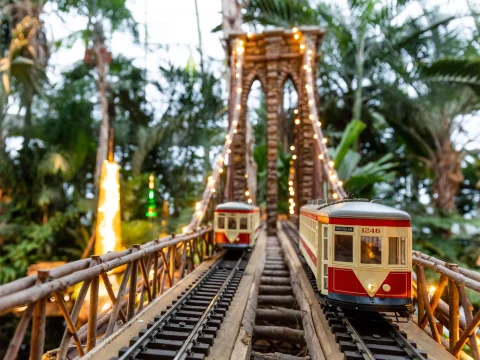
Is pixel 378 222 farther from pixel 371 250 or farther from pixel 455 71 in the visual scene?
pixel 455 71

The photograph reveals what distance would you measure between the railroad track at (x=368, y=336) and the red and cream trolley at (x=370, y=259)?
1.17 feet

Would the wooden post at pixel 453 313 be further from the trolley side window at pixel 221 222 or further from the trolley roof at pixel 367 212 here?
the trolley side window at pixel 221 222

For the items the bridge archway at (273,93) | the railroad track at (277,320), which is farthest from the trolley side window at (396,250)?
the bridge archway at (273,93)

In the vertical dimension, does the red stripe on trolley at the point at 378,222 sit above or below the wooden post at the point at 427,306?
above

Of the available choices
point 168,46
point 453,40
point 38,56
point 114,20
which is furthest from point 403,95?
point 38,56

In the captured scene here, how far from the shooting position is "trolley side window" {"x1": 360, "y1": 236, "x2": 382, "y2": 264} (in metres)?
4.91

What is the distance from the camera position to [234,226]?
10.2 meters

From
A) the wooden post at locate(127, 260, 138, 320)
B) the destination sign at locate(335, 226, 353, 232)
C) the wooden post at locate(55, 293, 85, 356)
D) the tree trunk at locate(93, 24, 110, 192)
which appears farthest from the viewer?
the tree trunk at locate(93, 24, 110, 192)

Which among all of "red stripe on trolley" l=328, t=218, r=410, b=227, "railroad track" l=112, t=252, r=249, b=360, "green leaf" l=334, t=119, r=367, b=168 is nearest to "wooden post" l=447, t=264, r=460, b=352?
"red stripe on trolley" l=328, t=218, r=410, b=227

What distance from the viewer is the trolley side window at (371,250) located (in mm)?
4911

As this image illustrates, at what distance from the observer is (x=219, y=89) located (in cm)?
2456

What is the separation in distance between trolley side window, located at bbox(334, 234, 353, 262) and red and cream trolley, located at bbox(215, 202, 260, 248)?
16.9ft

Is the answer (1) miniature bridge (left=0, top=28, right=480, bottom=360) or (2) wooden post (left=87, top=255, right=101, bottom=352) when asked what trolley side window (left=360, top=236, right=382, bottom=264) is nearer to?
(1) miniature bridge (left=0, top=28, right=480, bottom=360)

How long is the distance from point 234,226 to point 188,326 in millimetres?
5503
